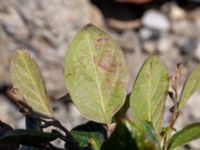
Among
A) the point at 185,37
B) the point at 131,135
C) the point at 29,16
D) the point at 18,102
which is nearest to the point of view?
the point at 131,135

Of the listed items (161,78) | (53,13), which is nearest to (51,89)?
(53,13)

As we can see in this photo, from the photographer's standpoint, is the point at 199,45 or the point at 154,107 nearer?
the point at 154,107

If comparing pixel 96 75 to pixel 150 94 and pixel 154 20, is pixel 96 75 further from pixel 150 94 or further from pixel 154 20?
pixel 154 20

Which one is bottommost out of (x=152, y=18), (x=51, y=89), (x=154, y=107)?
(x=51, y=89)

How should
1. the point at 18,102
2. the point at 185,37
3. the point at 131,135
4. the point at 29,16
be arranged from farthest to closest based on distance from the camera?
the point at 185,37 < the point at 29,16 < the point at 18,102 < the point at 131,135

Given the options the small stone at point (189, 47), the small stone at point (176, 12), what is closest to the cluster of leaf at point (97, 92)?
the small stone at point (189, 47)

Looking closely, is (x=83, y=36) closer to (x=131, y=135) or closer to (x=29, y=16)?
(x=131, y=135)

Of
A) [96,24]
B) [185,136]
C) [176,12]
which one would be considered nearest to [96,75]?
[185,136]
